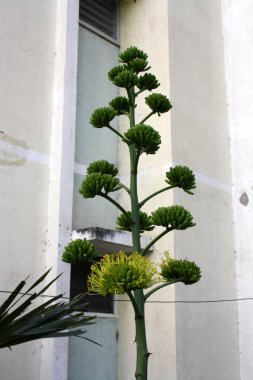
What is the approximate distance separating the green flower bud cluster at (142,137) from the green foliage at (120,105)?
1.27 feet

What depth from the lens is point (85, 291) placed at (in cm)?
603

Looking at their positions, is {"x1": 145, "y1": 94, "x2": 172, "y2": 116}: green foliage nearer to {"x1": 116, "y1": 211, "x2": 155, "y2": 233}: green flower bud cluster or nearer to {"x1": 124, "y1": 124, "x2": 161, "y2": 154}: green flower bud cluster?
{"x1": 124, "y1": 124, "x2": 161, "y2": 154}: green flower bud cluster

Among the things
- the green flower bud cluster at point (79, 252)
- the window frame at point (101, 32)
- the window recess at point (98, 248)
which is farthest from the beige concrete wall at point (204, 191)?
the green flower bud cluster at point (79, 252)

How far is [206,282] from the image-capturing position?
6355mm

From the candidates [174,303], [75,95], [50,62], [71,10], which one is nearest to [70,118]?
[75,95]

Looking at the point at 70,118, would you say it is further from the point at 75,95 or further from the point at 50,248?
the point at 50,248

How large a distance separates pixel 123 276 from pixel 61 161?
9.27 ft

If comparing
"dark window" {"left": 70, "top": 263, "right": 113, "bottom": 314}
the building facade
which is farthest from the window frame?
"dark window" {"left": 70, "top": 263, "right": 113, "bottom": 314}

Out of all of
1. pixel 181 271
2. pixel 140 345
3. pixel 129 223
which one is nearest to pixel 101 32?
pixel 129 223

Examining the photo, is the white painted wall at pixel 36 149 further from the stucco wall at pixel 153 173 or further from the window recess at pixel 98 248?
the stucco wall at pixel 153 173

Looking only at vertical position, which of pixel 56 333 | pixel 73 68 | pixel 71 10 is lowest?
pixel 56 333

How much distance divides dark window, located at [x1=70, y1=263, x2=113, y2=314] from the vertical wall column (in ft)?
A: 1.79

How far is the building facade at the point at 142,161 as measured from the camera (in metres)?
5.43

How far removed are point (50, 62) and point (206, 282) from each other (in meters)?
2.87
